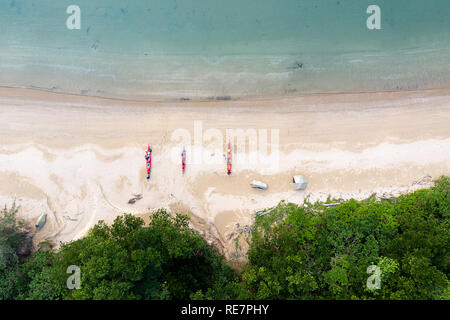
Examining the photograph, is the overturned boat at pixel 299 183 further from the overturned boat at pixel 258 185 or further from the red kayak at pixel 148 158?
the red kayak at pixel 148 158

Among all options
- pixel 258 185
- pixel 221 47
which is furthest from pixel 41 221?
pixel 221 47

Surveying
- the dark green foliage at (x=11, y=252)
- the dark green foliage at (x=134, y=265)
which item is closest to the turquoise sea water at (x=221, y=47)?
the dark green foliage at (x=11, y=252)

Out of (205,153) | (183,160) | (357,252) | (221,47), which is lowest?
(357,252)

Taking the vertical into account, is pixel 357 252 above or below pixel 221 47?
below

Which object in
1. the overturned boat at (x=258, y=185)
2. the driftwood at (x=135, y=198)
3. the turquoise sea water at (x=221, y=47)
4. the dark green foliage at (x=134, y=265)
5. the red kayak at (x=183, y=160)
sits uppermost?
the turquoise sea water at (x=221, y=47)

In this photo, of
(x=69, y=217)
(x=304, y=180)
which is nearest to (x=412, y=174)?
(x=304, y=180)

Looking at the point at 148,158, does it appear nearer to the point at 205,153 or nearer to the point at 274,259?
the point at 205,153
